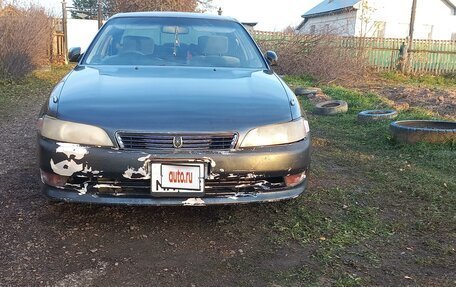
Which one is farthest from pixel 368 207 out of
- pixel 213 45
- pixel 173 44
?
pixel 173 44

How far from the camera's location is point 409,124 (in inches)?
260

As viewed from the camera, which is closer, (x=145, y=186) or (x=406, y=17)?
(x=145, y=186)

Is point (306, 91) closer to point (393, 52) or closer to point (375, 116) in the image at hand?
Answer: point (375, 116)

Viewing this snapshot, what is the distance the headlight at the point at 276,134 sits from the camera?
10.0ft

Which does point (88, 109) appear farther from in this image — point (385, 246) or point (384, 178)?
point (384, 178)

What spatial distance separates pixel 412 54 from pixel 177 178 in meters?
19.6

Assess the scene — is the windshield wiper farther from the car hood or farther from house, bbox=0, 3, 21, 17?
house, bbox=0, 3, 21, 17

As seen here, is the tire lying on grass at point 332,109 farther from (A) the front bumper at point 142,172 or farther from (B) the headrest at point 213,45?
(A) the front bumper at point 142,172

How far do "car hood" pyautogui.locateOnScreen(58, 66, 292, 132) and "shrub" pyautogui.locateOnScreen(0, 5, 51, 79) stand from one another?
30.2 feet

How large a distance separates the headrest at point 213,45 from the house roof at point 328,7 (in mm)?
27565

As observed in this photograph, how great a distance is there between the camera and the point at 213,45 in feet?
14.9

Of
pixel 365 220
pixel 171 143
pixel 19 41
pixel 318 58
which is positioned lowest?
pixel 365 220

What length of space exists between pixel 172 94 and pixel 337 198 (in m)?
1.69

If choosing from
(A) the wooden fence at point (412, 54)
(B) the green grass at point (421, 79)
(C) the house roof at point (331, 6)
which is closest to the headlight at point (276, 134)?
(A) the wooden fence at point (412, 54)
